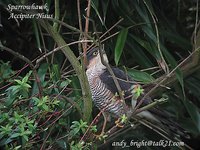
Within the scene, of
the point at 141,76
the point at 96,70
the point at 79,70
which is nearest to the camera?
the point at 79,70

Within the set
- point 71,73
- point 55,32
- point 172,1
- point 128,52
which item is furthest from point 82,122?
point 172,1

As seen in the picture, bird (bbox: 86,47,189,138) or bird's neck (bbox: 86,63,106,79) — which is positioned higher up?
bird's neck (bbox: 86,63,106,79)

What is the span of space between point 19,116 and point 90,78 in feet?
2.00

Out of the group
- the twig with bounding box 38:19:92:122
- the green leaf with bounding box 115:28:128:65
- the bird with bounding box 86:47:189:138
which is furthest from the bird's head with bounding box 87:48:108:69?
the twig with bounding box 38:19:92:122

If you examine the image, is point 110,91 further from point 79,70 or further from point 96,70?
point 79,70

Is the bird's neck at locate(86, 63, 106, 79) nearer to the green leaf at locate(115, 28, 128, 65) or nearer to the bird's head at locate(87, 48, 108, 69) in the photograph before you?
the bird's head at locate(87, 48, 108, 69)

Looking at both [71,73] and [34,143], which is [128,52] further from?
[34,143]

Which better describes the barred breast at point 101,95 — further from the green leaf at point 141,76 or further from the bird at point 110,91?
the green leaf at point 141,76

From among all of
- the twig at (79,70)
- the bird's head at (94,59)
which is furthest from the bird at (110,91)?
the twig at (79,70)

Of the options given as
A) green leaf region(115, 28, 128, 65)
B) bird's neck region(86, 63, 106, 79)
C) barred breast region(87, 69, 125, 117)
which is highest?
green leaf region(115, 28, 128, 65)

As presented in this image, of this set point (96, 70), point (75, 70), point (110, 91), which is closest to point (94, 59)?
point (96, 70)

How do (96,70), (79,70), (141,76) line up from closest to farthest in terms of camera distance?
(79,70), (141,76), (96,70)

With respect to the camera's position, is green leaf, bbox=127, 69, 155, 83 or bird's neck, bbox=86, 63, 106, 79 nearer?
green leaf, bbox=127, 69, 155, 83

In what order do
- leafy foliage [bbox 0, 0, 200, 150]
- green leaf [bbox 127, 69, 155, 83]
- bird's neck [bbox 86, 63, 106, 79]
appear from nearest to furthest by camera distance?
1. leafy foliage [bbox 0, 0, 200, 150]
2. green leaf [bbox 127, 69, 155, 83]
3. bird's neck [bbox 86, 63, 106, 79]
